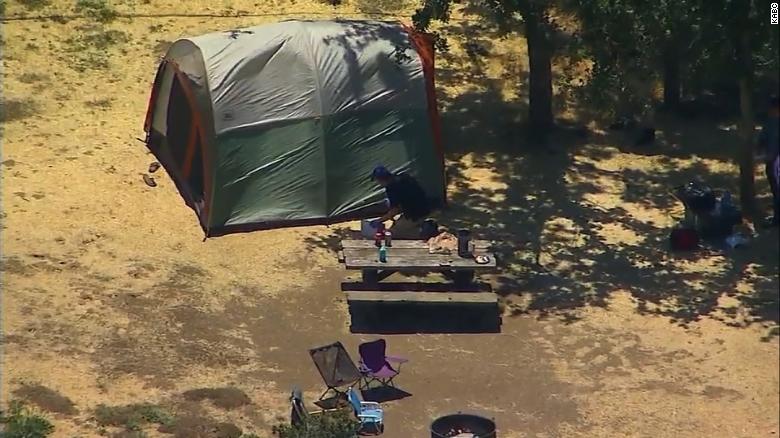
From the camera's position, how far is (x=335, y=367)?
39.1ft

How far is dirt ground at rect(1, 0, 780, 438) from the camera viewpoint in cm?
1174

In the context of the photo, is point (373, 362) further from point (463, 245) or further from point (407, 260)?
point (463, 245)

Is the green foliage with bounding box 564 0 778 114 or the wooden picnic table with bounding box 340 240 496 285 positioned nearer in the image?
the wooden picnic table with bounding box 340 240 496 285

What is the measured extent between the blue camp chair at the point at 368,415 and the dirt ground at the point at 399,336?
0.21m

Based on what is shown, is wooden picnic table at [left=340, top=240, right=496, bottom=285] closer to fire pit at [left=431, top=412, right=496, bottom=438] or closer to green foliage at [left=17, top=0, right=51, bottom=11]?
fire pit at [left=431, top=412, right=496, bottom=438]

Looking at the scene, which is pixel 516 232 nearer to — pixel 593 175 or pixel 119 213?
pixel 593 175

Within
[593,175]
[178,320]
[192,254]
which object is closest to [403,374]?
[178,320]

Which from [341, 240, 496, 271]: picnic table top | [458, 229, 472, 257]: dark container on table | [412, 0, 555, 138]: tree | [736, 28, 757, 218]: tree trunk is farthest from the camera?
[412, 0, 555, 138]: tree

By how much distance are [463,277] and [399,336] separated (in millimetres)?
1177

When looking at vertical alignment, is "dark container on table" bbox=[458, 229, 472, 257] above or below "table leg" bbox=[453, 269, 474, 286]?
above

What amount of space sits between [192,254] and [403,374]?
146 inches

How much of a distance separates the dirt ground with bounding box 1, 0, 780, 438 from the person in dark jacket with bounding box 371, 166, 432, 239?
960mm

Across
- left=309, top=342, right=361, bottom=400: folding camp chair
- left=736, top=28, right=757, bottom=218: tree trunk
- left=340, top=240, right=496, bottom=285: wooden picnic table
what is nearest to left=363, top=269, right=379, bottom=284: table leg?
left=340, top=240, right=496, bottom=285: wooden picnic table

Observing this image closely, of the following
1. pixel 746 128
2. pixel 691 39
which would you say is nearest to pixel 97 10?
pixel 691 39
